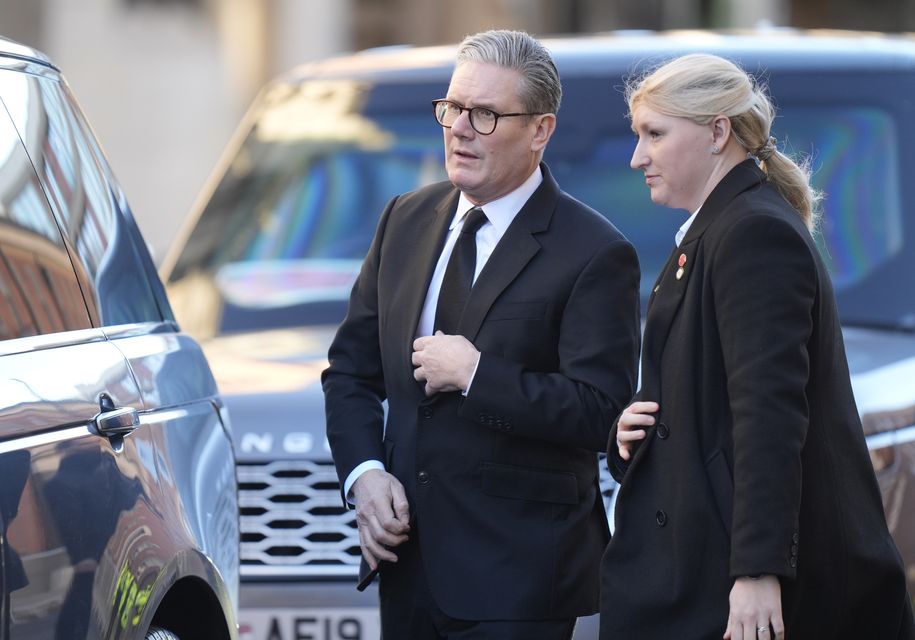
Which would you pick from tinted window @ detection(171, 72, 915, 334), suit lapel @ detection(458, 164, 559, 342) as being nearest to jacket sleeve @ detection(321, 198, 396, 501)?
suit lapel @ detection(458, 164, 559, 342)

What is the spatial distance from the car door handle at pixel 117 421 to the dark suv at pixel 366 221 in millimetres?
1453

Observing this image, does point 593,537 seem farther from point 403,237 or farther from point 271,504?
point 271,504

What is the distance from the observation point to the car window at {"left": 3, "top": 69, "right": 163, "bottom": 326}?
10.2ft

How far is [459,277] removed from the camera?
3.44 meters

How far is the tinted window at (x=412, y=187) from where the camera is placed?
5312 millimetres

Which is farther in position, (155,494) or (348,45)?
(348,45)

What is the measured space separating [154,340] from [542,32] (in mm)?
19102

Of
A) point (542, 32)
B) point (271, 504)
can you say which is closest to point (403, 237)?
point (271, 504)

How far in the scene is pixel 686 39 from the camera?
6.22 m

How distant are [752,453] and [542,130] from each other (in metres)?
0.91

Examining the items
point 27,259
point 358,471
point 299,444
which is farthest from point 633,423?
point 299,444

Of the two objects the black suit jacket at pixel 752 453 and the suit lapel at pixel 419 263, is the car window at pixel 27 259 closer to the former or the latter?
the suit lapel at pixel 419 263

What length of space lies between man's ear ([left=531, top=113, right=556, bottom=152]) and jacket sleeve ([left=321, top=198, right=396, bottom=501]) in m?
0.42

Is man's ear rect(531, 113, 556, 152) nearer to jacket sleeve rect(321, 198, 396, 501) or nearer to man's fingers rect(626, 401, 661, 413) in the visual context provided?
jacket sleeve rect(321, 198, 396, 501)
